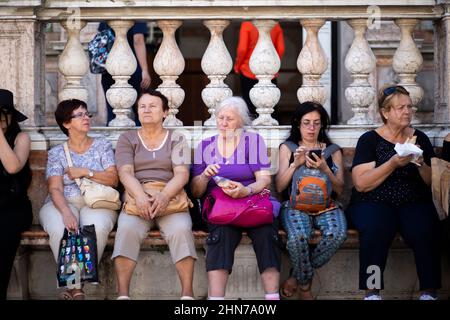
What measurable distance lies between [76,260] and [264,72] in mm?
1663

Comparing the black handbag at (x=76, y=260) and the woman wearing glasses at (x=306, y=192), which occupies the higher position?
the woman wearing glasses at (x=306, y=192)

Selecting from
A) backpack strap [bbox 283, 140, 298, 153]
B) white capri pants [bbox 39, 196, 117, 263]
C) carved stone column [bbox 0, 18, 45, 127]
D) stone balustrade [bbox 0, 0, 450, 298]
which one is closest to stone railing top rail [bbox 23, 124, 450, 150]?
stone balustrade [bbox 0, 0, 450, 298]

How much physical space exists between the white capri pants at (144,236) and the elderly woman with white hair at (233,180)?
136 mm

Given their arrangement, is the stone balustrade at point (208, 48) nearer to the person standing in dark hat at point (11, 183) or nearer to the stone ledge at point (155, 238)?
the person standing in dark hat at point (11, 183)

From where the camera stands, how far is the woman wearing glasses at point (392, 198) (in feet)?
24.9

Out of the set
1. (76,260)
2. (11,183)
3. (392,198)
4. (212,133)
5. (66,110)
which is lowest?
(76,260)

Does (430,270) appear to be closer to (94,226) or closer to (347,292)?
(347,292)

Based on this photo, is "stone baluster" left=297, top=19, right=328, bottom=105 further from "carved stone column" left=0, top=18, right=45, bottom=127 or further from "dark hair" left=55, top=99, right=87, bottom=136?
"carved stone column" left=0, top=18, right=45, bottom=127

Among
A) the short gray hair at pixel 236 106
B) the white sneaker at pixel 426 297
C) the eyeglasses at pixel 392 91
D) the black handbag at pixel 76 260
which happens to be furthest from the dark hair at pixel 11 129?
the white sneaker at pixel 426 297

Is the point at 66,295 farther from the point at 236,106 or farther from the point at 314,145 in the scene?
the point at 314,145

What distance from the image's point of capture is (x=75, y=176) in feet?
25.7

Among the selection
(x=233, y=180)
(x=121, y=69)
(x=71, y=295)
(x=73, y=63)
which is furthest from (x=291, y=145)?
(x=71, y=295)

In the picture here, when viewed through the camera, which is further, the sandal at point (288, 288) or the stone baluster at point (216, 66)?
the stone baluster at point (216, 66)
